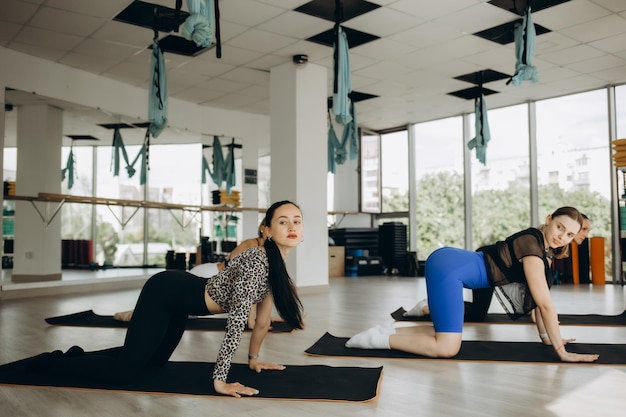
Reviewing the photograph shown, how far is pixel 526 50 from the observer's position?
210 inches

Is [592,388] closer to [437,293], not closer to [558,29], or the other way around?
[437,293]

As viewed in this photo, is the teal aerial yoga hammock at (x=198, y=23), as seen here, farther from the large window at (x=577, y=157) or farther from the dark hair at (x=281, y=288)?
the large window at (x=577, y=157)

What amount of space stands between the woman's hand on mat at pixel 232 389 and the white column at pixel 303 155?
4465 millimetres

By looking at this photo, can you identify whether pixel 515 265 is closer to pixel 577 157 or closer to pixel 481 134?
pixel 481 134

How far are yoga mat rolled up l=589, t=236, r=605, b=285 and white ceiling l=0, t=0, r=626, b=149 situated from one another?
2.41 metres

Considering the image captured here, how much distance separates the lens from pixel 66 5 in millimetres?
5320

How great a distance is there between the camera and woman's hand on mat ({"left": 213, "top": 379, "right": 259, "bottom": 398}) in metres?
2.21

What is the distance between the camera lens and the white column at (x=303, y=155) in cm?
682

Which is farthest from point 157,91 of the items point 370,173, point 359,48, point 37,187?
point 370,173

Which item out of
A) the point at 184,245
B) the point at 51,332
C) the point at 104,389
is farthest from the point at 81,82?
the point at 104,389

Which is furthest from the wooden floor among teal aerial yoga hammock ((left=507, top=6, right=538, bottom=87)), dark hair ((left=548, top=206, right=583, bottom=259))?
teal aerial yoga hammock ((left=507, top=6, right=538, bottom=87))

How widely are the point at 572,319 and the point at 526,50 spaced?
2729mm

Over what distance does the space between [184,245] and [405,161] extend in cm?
487

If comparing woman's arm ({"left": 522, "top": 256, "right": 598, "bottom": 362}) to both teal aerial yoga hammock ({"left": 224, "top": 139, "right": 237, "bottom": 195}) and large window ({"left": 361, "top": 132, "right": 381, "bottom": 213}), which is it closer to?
teal aerial yoga hammock ({"left": 224, "top": 139, "right": 237, "bottom": 195})
